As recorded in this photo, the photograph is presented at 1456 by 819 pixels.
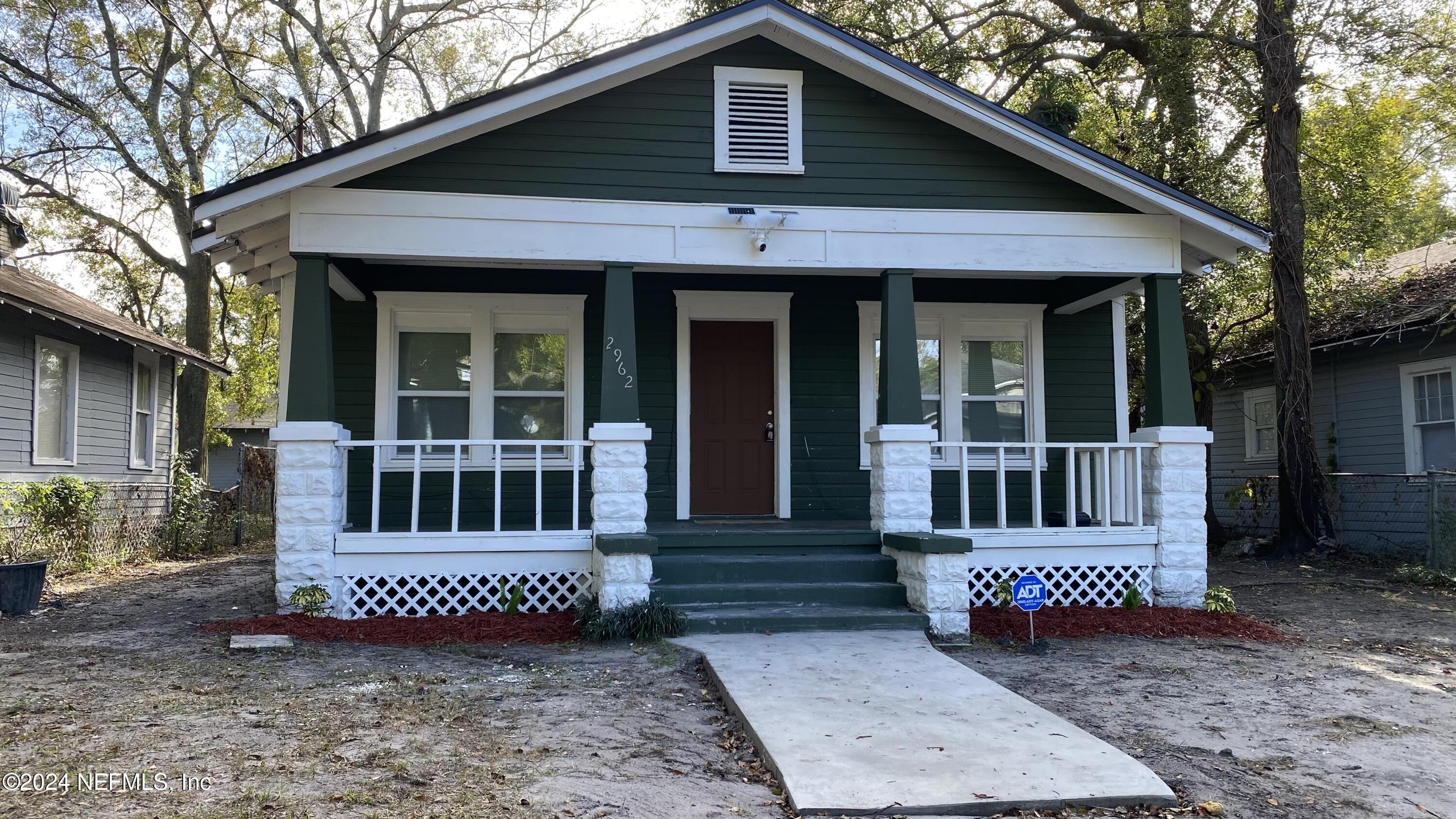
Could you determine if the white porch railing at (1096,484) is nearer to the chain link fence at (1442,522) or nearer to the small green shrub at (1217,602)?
the small green shrub at (1217,602)

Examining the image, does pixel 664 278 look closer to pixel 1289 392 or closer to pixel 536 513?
pixel 536 513

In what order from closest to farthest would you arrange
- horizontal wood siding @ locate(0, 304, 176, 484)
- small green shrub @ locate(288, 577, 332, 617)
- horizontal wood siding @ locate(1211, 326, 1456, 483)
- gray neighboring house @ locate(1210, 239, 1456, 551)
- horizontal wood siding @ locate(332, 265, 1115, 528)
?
small green shrub @ locate(288, 577, 332, 617) → horizontal wood siding @ locate(332, 265, 1115, 528) → horizontal wood siding @ locate(0, 304, 176, 484) → gray neighboring house @ locate(1210, 239, 1456, 551) → horizontal wood siding @ locate(1211, 326, 1456, 483)

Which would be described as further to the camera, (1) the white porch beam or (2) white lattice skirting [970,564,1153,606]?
(1) the white porch beam

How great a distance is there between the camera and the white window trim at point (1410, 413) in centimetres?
1319

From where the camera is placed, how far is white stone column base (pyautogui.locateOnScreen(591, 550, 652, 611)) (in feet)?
24.1

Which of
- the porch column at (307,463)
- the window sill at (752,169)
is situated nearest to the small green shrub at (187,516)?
the porch column at (307,463)

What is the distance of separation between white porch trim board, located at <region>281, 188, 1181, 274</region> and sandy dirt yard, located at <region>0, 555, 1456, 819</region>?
3143 mm

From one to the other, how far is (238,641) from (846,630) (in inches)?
168

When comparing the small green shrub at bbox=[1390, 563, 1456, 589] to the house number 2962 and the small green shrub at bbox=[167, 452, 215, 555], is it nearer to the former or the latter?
the house number 2962

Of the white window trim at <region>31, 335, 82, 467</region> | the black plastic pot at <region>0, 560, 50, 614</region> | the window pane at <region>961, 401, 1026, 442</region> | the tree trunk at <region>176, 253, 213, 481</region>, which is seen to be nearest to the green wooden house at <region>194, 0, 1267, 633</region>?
the window pane at <region>961, 401, 1026, 442</region>

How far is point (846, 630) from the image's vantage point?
7301mm

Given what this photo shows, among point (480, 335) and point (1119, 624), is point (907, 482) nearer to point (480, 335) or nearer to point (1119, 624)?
point (1119, 624)

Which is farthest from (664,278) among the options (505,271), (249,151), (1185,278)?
(249,151)

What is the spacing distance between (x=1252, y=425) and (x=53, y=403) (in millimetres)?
18419
